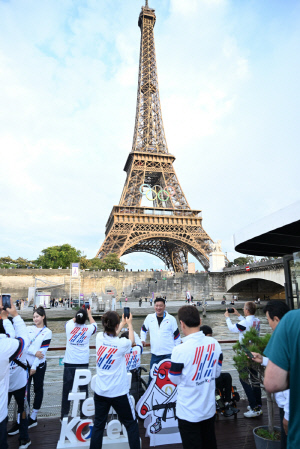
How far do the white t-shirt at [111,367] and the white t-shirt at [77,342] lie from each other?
1179 millimetres

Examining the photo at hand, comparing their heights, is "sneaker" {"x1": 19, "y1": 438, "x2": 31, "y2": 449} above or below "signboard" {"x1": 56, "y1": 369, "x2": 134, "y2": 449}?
below

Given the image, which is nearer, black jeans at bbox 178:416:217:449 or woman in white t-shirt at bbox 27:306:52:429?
black jeans at bbox 178:416:217:449

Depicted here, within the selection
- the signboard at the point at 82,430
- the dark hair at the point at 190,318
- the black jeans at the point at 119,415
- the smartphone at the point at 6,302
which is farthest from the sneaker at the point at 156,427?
the smartphone at the point at 6,302

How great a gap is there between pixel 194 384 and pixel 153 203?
4875 cm

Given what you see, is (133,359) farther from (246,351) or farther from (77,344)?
(246,351)

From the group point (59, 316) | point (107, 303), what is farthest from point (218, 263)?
point (59, 316)

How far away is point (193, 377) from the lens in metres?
2.53

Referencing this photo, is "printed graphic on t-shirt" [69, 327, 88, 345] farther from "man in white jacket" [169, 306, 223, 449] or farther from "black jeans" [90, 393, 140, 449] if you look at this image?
"man in white jacket" [169, 306, 223, 449]

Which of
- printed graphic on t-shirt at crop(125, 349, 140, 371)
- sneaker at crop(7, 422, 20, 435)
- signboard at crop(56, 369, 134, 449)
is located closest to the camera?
signboard at crop(56, 369, 134, 449)

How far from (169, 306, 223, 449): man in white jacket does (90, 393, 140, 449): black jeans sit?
72cm

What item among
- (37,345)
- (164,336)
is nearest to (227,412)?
(164,336)

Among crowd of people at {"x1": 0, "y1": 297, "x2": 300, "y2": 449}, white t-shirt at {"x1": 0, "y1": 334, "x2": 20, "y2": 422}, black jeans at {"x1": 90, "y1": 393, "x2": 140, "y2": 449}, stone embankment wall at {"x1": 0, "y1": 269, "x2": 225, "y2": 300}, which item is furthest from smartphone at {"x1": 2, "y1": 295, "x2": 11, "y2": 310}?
stone embankment wall at {"x1": 0, "y1": 269, "x2": 225, "y2": 300}

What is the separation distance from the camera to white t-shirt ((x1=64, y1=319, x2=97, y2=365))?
14.0ft

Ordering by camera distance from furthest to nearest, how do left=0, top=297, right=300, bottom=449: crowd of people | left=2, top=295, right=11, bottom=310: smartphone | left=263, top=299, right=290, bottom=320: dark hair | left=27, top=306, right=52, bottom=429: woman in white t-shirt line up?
left=27, top=306, right=52, bottom=429: woman in white t-shirt
left=2, top=295, right=11, bottom=310: smartphone
left=263, top=299, right=290, bottom=320: dark hair
left=0, top=297, right=300, bottom=449: crowd of people
